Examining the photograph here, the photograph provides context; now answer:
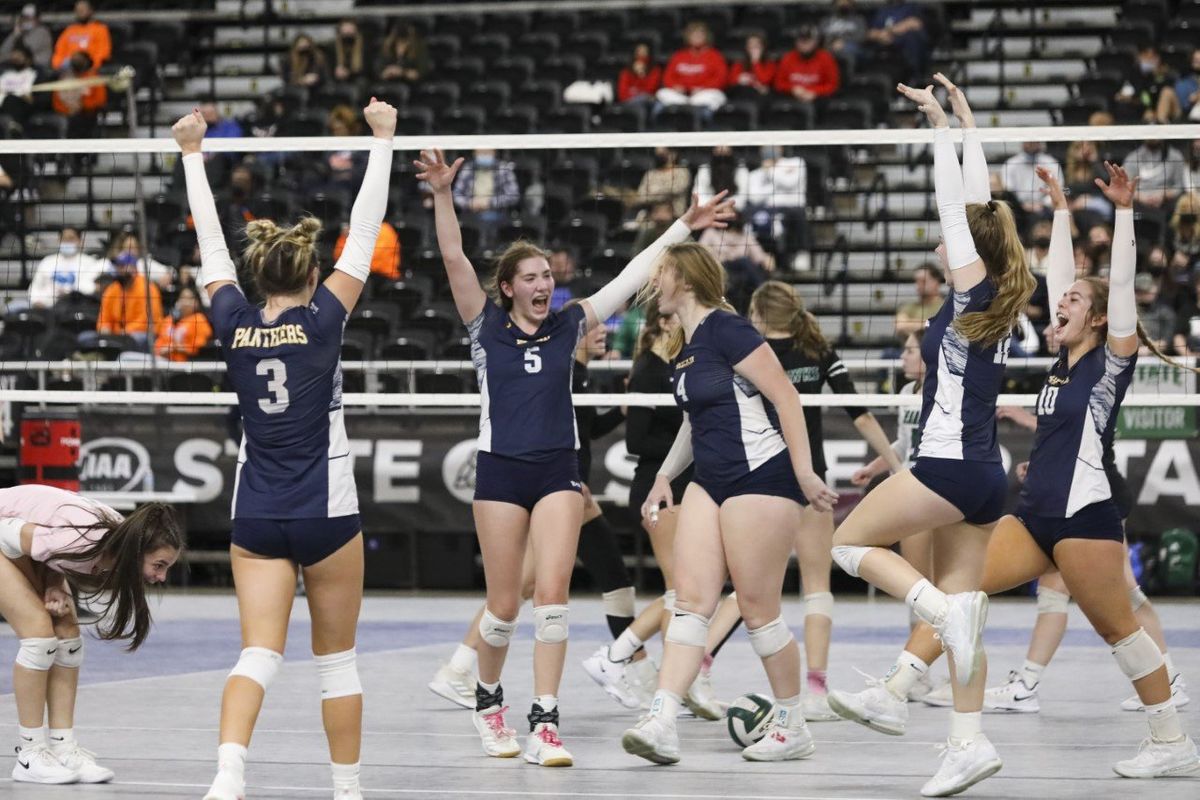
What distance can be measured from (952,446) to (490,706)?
6.95ft

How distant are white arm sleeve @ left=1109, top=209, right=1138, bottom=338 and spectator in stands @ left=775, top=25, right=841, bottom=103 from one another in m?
11.6

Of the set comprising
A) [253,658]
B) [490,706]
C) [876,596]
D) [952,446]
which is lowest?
[876,596]

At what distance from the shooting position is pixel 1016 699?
823 centimetres

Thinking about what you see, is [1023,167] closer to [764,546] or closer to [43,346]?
[43,346]

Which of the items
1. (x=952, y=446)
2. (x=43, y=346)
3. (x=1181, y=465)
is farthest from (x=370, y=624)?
(x=952, y=446)

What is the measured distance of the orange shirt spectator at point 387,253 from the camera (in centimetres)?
1520

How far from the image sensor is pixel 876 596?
46.4 feet

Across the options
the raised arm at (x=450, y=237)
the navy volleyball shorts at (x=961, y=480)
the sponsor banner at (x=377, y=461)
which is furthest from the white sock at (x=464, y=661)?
the sponsor banner at (x=377, y=461)

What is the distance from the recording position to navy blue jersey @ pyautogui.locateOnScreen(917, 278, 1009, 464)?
252 inches

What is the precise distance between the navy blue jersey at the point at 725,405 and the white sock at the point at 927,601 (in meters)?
0.77

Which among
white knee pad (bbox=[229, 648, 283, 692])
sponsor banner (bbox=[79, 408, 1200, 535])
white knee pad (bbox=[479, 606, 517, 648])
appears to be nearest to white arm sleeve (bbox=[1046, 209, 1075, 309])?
white knee pad (bbox=[479, 606, 517, 648])

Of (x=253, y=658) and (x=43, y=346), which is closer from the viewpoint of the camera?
(x=253, y=658)

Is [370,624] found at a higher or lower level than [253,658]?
lower

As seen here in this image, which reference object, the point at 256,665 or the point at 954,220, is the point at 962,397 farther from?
the point at 256,665
